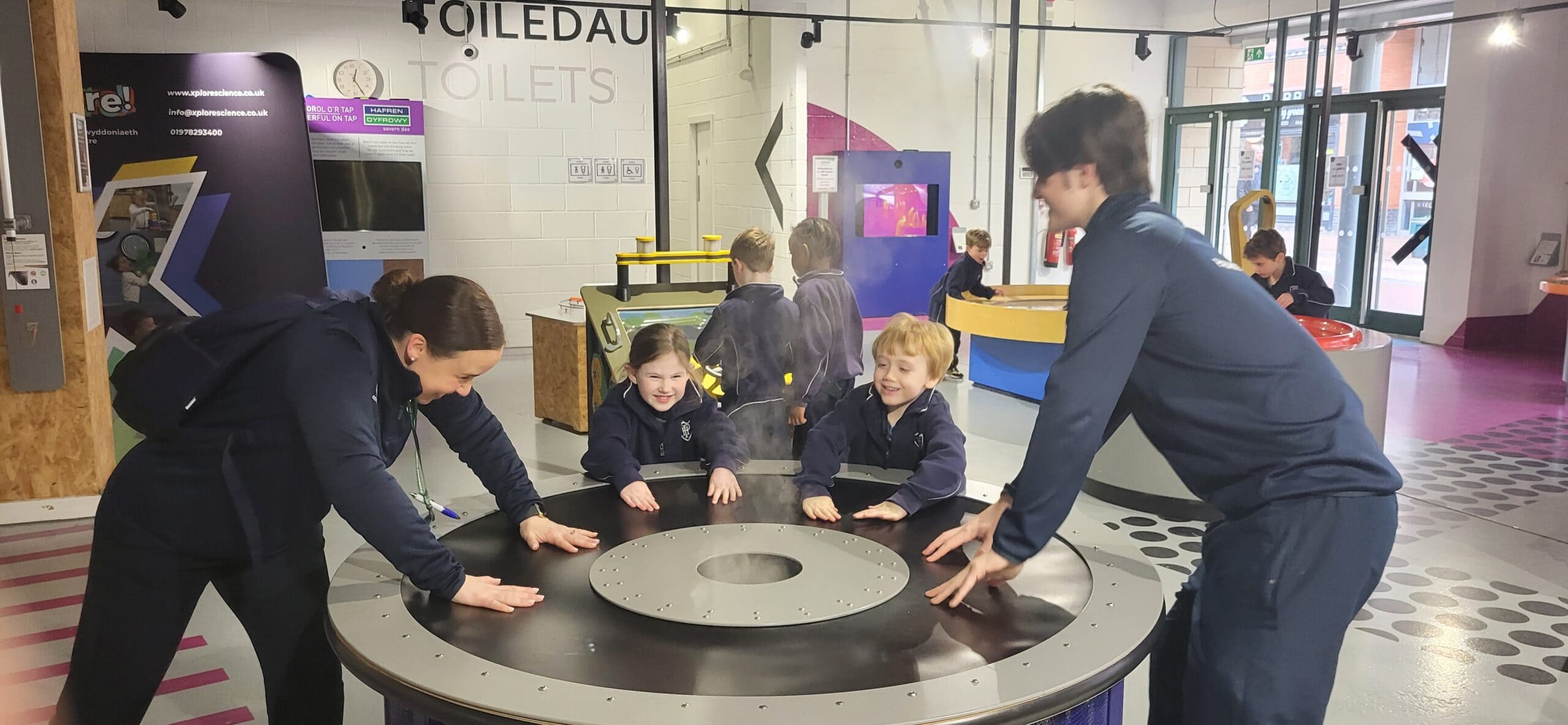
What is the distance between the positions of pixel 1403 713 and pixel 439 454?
13.5 feet

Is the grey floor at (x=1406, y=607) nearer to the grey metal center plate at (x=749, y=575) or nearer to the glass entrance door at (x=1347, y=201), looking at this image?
the grey metal center plate at (x=749, y=575)

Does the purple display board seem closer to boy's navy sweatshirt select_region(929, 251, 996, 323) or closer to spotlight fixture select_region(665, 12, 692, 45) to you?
spotlight fixture select_region(665, 12, 692, 45)

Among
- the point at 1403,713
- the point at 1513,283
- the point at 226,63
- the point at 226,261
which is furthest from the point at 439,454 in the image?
the point at 1513,283

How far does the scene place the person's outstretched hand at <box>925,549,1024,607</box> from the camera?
1724 mm

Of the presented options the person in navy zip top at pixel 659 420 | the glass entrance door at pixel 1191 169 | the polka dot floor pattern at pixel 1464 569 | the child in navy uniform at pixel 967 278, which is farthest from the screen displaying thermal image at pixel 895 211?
the person in navy zip top at pixel 659 420

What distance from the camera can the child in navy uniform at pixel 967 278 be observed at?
6.67 metres

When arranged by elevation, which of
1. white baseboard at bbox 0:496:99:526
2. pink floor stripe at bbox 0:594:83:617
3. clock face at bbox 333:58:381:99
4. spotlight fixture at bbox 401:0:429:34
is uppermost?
spotlight fixture at bbox 401:0:429:34

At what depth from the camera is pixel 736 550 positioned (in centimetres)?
208

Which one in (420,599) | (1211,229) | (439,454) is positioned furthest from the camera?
(1211,229)

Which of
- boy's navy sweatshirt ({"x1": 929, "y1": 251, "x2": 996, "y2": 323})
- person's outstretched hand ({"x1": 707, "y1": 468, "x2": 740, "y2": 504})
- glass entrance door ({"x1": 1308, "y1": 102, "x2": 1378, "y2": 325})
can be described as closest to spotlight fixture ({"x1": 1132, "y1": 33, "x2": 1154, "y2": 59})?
glass entrance door ({"x1": 1308, "y1": 102, "x2": 1378, "y2": 325})

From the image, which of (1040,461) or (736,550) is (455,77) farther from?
(1040,461)

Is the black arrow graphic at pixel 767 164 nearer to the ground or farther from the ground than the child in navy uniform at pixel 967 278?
farther from the ground

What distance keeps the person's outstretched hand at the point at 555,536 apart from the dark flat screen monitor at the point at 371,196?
5837 mm

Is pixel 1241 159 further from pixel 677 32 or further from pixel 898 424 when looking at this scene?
pixel 898 424
